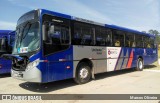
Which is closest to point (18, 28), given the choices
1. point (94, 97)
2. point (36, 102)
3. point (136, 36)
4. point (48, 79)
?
point (48, 79)

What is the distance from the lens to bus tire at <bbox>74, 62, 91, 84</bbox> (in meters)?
9.53

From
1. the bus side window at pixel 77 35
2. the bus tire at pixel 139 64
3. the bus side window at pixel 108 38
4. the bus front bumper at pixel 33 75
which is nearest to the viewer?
the bus front bumper at pixel 33 75

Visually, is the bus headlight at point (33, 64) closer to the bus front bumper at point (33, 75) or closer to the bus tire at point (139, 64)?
the bus front bumper at point (33, 75)

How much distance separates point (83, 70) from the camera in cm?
981

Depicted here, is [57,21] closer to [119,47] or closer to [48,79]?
[48,79]

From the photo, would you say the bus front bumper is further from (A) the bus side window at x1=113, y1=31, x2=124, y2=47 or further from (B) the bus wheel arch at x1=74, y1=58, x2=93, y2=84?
(A) the bus side window at x1=113, y1=31, x2=124, y2=47

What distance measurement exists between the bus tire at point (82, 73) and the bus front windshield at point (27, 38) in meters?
2.67

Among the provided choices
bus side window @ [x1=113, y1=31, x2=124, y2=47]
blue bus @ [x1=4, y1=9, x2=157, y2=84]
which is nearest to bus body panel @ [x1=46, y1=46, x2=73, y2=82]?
blue bus @ [x1=4, y1=9, x2=157, y2=84]

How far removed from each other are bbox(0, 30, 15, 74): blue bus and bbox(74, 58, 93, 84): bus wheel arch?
4961 mm

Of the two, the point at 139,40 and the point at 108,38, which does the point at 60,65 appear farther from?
the point at 139,40

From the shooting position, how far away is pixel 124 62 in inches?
525

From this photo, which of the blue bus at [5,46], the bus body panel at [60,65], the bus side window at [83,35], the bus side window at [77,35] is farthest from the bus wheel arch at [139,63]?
the blue bus at [5,46]

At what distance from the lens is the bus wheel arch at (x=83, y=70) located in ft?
31.3

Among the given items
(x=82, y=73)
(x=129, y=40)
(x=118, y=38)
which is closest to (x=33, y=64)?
(x=82, y=73)
